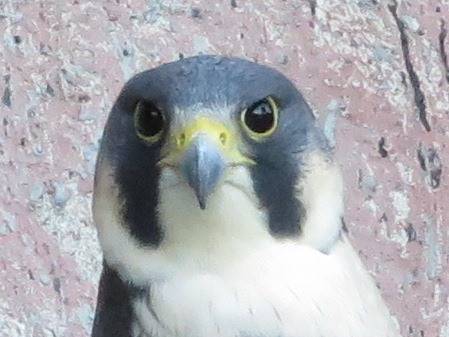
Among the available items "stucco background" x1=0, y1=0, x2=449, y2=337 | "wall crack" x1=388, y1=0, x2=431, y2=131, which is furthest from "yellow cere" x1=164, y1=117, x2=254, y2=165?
"wall crack" x1=388, y1=0, x2=431, y2=131

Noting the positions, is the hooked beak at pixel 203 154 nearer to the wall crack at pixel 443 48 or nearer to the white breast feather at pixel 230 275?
the white breast feather at pixel 230 275

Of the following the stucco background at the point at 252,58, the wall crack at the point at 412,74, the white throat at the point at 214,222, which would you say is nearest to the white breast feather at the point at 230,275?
the white throat at the point at 214,222

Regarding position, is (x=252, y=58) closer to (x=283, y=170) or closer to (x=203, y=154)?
(x=283, y=170)

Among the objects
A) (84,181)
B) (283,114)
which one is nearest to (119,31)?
(84,181)

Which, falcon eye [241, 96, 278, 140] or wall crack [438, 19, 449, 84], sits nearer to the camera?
falcon eye [241, 96, 278, 140]

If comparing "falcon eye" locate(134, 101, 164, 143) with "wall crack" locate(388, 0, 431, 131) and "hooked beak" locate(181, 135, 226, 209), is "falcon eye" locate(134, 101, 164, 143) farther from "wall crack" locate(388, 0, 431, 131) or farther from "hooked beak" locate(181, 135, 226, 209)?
"wall crack" locate(388, 0, 431, 131)

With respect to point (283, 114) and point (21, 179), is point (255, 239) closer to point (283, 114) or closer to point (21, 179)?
point (283, 114)
